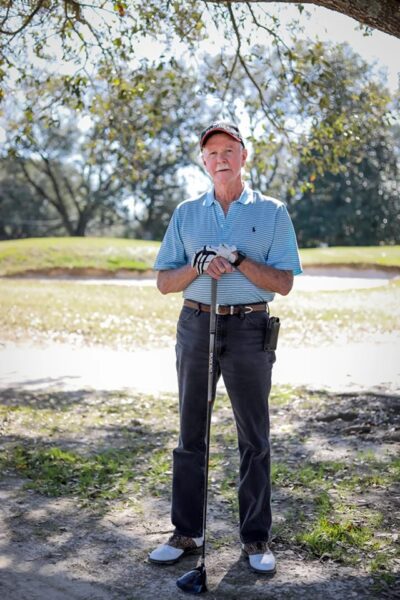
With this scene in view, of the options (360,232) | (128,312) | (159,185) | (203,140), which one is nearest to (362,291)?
(128,312)

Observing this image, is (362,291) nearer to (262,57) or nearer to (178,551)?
(262,57)

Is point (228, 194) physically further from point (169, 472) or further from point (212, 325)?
point (169, 472)

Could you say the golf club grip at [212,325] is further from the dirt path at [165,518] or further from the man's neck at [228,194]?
the dirt path at [165,518]

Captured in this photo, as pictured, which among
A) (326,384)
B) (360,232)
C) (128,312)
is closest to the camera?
(326,384)

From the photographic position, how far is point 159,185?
50438mm

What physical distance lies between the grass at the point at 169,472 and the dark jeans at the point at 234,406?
→ 0.56 m

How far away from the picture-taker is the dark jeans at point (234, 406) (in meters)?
4.12

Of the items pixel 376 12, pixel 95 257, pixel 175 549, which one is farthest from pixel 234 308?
pixel 95 257

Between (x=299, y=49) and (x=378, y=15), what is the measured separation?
6262 millimetres

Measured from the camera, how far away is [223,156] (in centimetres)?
412

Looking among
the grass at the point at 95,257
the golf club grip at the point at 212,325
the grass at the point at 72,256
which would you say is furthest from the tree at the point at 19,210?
the golf club grip at the point at 212,325

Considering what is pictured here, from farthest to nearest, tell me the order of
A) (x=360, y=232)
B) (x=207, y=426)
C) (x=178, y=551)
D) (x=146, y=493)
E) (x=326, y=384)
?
1. (x=360, y=232)
2. (x=326, y=384)
3. (x=146, y=493)
4. (x=178, y=551)
5. (x=207, y=426)

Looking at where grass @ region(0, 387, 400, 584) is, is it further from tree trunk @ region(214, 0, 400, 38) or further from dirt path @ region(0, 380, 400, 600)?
tree trunk @ region(214, 0, 400, 38)

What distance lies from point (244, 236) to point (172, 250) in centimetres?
43
